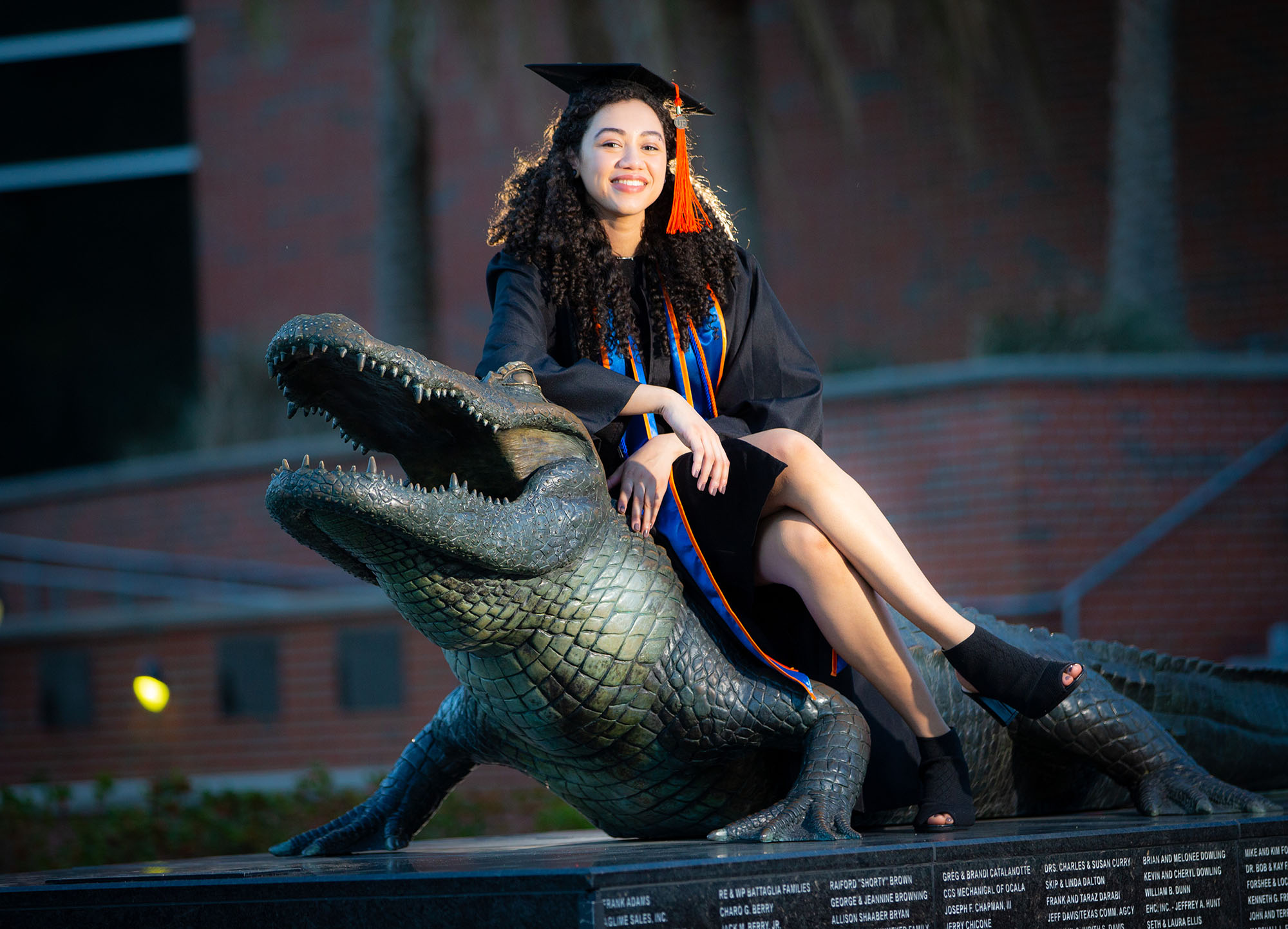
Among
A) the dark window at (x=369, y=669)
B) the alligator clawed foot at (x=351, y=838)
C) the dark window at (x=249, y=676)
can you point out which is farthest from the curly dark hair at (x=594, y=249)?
the dark window at (x=249, y=676)

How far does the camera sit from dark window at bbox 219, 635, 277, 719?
9.18m

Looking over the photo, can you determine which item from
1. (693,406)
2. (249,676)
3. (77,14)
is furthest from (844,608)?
(77,14)

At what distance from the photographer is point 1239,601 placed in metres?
8.59

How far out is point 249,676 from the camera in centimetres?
923

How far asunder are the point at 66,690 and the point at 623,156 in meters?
8.30

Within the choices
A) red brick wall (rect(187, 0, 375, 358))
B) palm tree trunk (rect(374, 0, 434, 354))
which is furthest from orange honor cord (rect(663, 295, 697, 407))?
red brick wall (rect(187, 0, 375, 358))

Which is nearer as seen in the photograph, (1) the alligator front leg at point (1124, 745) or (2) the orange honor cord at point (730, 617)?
(2) the orange honor cord at point (730, 617)

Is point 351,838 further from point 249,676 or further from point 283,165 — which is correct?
point 283,165

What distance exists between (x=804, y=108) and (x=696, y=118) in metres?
2.99

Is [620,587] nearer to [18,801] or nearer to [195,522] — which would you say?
[18,801]

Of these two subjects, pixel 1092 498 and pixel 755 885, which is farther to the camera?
pixel 1092 498

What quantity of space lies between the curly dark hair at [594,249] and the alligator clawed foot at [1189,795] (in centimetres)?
163

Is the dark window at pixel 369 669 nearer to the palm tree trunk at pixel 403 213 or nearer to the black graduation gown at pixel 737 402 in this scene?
the palm tree trunk at pixel 403 213

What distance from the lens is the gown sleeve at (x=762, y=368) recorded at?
3014 mm
